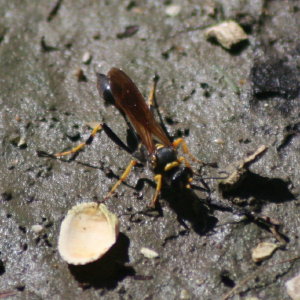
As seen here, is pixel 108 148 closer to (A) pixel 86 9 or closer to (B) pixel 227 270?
(B) pixel 227 270

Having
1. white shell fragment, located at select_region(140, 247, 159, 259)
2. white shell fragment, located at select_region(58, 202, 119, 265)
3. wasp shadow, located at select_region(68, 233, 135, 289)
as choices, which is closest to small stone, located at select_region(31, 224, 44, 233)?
white shell fragment, located at select_region(58, 202, 119, 265)

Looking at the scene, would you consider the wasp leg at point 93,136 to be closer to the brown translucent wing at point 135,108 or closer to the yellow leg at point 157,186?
the brown translucent wing at point 135,108

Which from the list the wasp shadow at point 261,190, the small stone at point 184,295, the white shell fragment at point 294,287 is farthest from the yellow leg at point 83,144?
the white shell fragment at point 294,287

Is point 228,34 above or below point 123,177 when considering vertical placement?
below

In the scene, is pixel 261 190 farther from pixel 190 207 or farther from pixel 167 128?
pixel 167 128

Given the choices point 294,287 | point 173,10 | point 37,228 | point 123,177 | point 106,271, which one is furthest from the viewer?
point 173,10

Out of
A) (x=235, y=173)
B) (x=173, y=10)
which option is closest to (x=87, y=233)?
(x=235, y=173)
